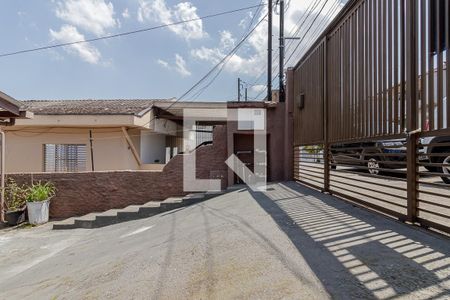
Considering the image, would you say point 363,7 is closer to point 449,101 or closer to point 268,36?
point 449,101

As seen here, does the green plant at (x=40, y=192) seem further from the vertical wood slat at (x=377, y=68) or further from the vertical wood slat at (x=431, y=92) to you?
the vertical wood slat at (x=431, y=92)

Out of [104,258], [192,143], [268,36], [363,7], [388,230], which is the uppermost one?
[268,36]

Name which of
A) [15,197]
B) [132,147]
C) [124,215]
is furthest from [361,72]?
[15,197]

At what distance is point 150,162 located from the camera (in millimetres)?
14023

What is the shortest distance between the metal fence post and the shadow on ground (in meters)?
0.51

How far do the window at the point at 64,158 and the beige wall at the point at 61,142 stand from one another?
11.3 inches

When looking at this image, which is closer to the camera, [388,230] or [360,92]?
[388,230]

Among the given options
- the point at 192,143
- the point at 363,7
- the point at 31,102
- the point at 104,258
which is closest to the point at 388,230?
the point at 363,7

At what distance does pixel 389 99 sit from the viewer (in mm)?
4227

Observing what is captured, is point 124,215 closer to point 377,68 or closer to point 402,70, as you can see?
point 377,68

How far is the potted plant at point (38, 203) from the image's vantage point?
30.6 feet

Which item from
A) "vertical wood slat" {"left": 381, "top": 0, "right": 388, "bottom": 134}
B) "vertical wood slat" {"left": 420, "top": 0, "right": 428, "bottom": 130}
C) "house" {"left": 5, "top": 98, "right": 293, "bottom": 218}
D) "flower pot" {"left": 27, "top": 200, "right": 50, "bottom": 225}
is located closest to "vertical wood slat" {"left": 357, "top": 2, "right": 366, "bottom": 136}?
"vertical wood slat" {"left": 381, "top": 0, "right": 388, "bottom": 134}

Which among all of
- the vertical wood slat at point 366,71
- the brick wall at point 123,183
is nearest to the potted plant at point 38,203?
the brick wall at point 123,183

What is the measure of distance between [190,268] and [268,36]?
12.0 m
